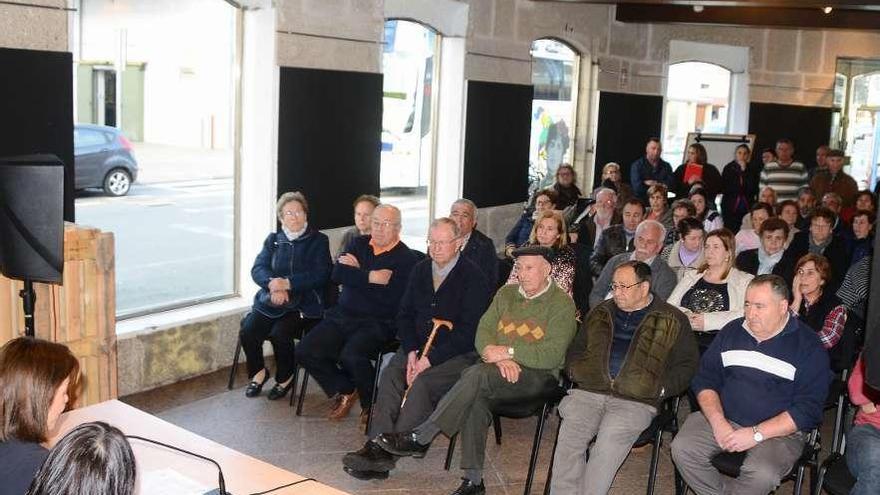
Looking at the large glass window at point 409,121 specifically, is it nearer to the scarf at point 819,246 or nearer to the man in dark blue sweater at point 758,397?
the scarf at point 819,246

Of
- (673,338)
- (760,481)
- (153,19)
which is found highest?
(153,19)

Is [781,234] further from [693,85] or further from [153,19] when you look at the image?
[693,85]

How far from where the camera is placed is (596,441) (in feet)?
15.0

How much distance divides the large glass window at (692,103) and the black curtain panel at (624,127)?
2.44 ft

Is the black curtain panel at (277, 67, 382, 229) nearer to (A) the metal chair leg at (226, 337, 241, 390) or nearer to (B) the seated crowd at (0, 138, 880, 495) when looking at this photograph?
(B) the seated crowd at (0, 138, 880, 495)

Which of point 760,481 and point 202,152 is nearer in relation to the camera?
point 760,481

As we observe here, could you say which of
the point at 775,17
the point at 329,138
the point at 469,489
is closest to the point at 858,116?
the point at 775,17

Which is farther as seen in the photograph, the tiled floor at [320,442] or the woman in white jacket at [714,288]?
the woman in white jacket at [714,288]

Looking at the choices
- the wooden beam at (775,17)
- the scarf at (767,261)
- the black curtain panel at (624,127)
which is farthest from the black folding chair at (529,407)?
the wooden beam at (775,17)

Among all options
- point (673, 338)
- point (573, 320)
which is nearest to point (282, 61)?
point (573, 320)

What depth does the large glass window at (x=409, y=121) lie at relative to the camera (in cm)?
864

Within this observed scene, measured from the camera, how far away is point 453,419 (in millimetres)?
4828

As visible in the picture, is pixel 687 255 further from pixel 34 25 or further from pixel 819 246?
pixel 34 25

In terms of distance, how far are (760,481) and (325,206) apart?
166 inches
